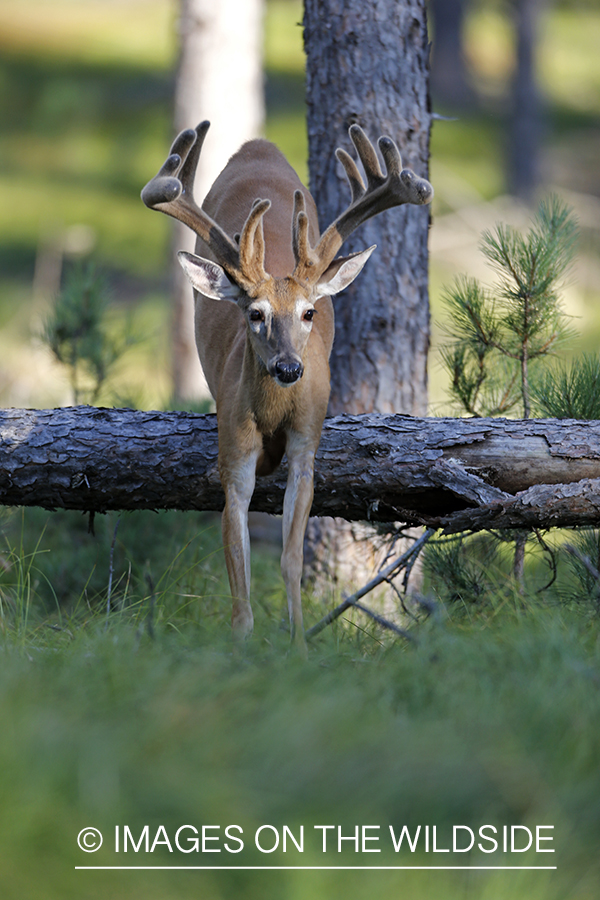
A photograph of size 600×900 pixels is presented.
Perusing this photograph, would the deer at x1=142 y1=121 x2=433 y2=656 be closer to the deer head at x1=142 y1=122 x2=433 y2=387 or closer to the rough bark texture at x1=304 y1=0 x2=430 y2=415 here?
the deer head at x1=142 y1=122 x2=433 y2=387

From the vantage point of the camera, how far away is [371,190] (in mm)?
3855

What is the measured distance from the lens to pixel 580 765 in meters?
2.12

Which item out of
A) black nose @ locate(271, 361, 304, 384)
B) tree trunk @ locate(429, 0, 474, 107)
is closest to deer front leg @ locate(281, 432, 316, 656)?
black nose @ locate(271, 361, 304, 384)

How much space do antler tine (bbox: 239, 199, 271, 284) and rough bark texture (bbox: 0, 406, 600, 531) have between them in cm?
60

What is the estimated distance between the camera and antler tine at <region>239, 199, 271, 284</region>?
3572mm

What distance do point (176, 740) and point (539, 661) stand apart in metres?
1.08

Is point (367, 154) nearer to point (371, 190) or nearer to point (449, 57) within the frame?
point (371, 190)

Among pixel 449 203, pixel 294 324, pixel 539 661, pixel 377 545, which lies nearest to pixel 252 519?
pixel 377 545

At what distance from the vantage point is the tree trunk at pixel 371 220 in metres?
4.30

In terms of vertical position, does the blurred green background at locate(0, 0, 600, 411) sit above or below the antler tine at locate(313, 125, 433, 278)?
above

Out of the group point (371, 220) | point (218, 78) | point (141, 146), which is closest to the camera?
point (371, 220)

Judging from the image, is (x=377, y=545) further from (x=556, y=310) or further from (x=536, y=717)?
(x=536, y=717)

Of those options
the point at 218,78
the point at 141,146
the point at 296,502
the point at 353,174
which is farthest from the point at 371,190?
the point at 141,146

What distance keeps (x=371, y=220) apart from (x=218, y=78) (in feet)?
11.0
